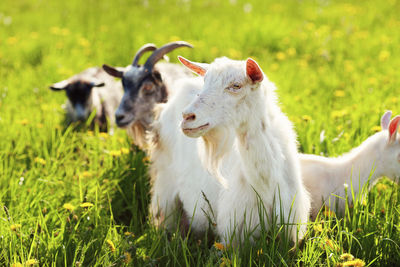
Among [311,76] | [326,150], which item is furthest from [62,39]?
[326,150]

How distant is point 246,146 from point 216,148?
6.7 inches

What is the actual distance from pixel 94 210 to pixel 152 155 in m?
0.70

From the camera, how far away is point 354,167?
124 inches

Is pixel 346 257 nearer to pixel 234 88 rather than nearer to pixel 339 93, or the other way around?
pixel 234 88

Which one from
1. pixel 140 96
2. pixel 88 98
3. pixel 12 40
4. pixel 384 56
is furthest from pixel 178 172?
pixel 12 40

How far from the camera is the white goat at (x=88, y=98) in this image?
201 inches

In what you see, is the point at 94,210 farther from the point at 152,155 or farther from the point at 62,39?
the point at 62,39

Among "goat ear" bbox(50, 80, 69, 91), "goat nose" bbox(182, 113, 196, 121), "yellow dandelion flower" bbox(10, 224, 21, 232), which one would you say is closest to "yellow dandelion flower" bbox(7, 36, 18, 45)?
"goat ear" bbox(50, 80, 69, 91)

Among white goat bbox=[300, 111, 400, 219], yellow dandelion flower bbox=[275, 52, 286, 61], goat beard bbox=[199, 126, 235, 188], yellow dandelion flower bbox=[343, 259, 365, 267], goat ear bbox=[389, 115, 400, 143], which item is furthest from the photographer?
yellow dandelion flower bbox=[275, 52, 286, 61]

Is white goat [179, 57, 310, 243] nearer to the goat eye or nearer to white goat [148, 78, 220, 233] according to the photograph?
the goat eye

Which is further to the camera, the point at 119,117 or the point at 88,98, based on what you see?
the point at 88,98

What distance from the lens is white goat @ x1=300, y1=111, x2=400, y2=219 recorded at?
3.03 m

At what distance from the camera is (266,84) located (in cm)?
232

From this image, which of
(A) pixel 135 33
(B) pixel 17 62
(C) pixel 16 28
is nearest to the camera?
(B) pixel 17 62
